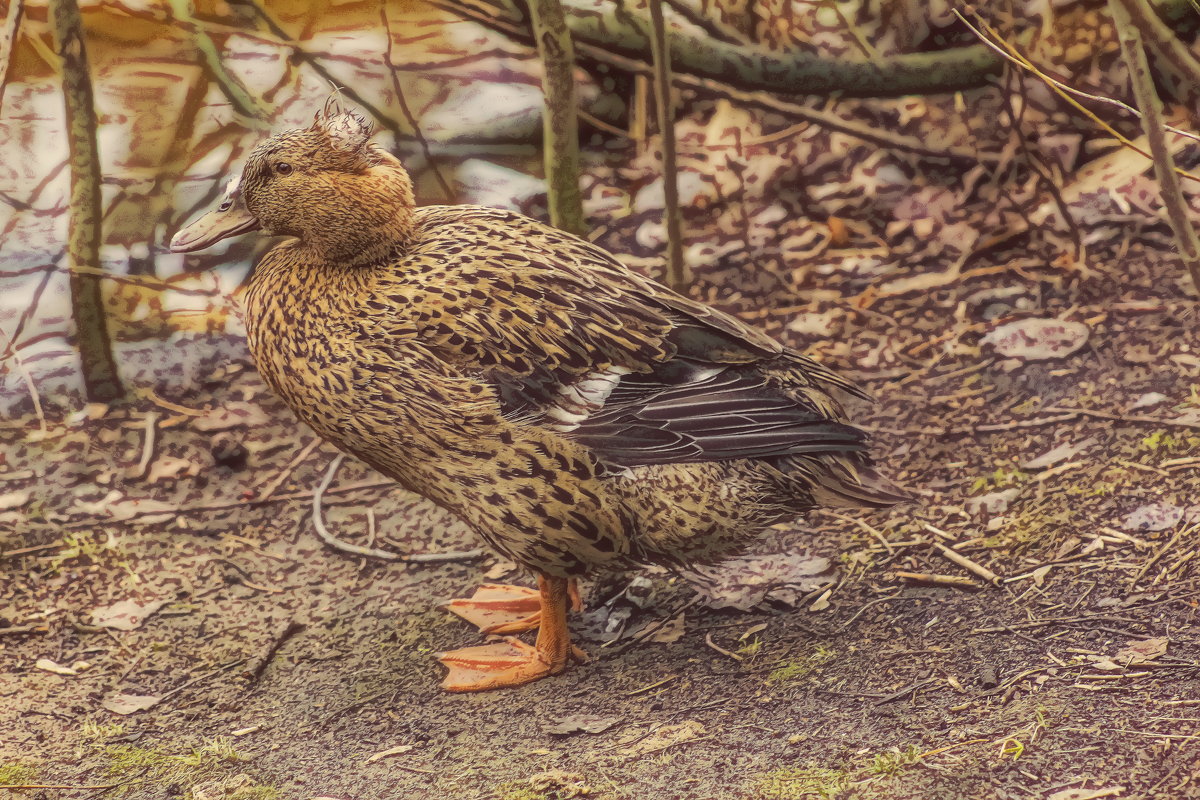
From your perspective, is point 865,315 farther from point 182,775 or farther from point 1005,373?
point 182,775

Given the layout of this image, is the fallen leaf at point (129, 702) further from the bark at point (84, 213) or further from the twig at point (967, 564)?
the twig at point (967, 564)

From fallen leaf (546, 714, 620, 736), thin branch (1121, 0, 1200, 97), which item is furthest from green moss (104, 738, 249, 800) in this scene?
thin branch (1121, 0, 1200, 97)

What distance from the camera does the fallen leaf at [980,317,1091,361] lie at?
4.58 metres

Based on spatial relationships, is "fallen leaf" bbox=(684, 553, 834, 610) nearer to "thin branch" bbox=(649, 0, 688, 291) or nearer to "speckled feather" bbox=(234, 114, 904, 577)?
"speckled feather" bbox=(234, 114, 904, 577)

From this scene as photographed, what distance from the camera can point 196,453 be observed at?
4762 millimetres

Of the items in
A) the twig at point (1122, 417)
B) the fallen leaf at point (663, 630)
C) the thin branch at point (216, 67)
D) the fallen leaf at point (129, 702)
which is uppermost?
the thin branch at point (216, 67)

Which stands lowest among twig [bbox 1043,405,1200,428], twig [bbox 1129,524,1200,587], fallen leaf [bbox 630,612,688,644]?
fallen leaf [bbox 630,612,688,644]

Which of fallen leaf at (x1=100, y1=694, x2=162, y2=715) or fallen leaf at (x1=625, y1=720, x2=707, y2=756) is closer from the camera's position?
fallen leaf at (x1=625, y1=720, x2=707, y2=756)

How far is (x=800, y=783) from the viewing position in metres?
2.86

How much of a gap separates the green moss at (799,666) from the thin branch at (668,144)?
182cm

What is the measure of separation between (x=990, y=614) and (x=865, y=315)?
6.15 feet

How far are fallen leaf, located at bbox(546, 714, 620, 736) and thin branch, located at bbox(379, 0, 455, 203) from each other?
283 cm

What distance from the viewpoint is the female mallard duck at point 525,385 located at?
3.37m

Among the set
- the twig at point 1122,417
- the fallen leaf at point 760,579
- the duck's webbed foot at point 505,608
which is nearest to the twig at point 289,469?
the duck's webbed foot at point 505,608
